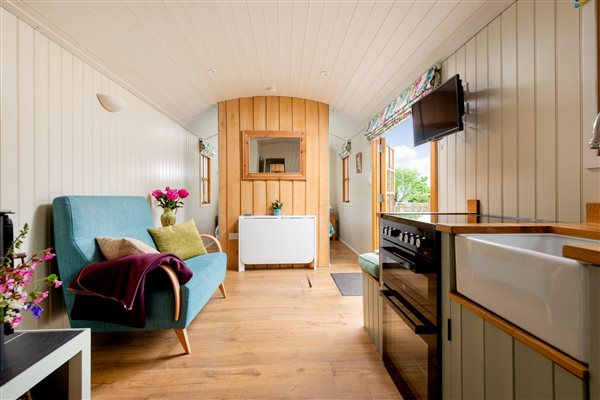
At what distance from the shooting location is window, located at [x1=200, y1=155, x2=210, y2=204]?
535cm

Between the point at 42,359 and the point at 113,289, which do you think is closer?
the point at 42,359

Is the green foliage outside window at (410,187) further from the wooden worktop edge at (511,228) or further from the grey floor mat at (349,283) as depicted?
the wooden worktop edge at (511,228)

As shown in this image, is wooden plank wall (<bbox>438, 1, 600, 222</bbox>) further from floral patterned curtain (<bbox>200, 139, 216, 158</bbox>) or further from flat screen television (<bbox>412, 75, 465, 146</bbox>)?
floral patterned curtain (<bbox>200, 139, 216, 158</bbox>)

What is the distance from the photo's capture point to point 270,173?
3.97m

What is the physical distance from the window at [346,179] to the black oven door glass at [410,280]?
4207 millimetres

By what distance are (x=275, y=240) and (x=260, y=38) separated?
7.95 ft

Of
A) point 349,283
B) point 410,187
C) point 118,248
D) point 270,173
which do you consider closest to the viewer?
point 118,248

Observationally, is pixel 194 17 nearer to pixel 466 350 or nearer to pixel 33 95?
pixel 33 95

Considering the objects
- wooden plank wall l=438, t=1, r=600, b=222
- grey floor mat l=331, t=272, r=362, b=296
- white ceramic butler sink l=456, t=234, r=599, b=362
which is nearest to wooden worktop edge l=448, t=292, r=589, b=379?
white ceramic butler sink l=456, t=234, r=599, b=362

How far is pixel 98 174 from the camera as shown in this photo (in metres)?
2.27

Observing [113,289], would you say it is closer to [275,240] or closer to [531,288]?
[531,288]

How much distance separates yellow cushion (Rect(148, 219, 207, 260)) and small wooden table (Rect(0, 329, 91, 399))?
127 cm

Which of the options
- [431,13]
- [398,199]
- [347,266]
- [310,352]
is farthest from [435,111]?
[398,199]

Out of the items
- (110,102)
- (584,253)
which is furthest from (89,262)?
(584,253)
